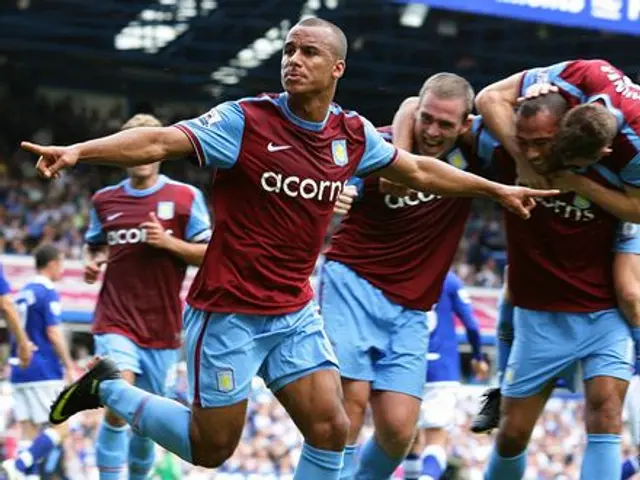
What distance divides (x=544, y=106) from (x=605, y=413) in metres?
1.58

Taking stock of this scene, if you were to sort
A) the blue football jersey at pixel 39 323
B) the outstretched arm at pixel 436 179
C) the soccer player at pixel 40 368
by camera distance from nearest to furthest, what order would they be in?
the outstretched arm at pixel 436 179
the soccer player at pixel 40 368
the blue football jersey at pixel 39 323

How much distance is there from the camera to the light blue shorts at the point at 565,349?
7.57 m

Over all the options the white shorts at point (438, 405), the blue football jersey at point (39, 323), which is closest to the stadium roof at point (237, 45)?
the blue football jersey at point (39, 323)

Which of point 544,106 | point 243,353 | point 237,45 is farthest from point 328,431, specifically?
point 237,45

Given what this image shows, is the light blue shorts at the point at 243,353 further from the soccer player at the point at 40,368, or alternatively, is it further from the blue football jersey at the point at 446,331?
the soccer player at the point at 40,368

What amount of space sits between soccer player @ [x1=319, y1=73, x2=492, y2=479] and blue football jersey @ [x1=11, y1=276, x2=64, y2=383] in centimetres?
441

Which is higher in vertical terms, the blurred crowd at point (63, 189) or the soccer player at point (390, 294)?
the soccer player at point (390, 294)

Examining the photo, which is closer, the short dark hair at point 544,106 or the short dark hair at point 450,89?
the short dark hair at point 544,106

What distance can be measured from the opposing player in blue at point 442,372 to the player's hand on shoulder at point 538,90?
3.61 meters

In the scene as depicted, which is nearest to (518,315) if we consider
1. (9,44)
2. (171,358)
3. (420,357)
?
(420,357)

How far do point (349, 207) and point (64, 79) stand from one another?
23768mm

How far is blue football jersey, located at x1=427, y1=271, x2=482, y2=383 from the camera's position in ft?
37.2

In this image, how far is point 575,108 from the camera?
277 inches

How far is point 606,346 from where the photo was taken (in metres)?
7.58
